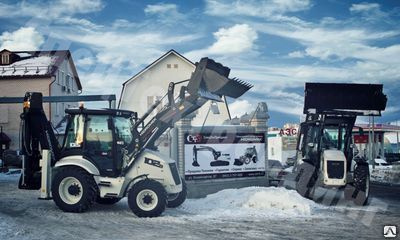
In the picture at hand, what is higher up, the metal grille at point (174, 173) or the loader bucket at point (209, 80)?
the loader bucket at point (209, 80)

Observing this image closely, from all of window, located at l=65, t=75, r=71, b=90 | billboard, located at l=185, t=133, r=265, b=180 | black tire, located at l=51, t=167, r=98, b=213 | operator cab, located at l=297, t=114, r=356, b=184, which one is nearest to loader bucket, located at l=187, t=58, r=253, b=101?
black tire, located at l=51, t=167, r=98, b=213

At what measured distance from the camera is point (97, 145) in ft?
36.3

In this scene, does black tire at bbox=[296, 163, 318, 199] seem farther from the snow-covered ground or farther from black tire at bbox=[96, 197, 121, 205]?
black tire at bbox=[96, 197, 121, 205]

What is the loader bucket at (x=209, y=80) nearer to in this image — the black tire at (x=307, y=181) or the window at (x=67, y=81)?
the black tire at (x=307, y=181)

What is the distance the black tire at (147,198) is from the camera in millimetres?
10398

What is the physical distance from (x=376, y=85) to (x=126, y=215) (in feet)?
30.5

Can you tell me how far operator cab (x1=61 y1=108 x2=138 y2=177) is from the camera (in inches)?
431

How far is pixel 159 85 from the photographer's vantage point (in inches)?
1457

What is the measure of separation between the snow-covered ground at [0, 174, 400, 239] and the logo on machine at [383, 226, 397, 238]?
160 mm

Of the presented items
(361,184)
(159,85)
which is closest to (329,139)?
(361,184)

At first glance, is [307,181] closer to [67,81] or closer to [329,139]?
[329,139]

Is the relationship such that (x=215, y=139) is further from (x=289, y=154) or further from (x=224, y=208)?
(x=289, y=154)

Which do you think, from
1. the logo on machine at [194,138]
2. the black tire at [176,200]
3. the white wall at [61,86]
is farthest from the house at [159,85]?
the black tire at [176,200]

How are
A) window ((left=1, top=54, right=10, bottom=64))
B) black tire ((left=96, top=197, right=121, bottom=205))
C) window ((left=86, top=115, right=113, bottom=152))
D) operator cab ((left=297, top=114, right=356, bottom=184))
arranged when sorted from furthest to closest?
window ((left=1, top=54, right=10, bottom=64)), operator cab ((left=297, top=114, right=356, bottom=184)), black tire ((left=96, top=197, right=121, bottom=205)), window ((left=86, top=115, right=113, bottom=152))
